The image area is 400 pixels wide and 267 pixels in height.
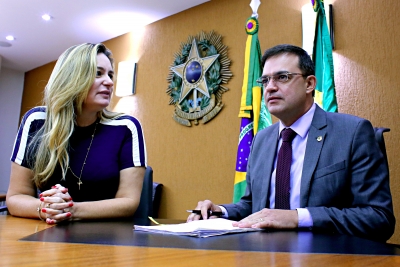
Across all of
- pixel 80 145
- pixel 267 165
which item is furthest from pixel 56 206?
pixel 267 165

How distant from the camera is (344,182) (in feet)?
4.32

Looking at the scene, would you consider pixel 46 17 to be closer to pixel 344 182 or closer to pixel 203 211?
pixel 203 211

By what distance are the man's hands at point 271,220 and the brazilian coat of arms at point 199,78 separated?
2.51 m

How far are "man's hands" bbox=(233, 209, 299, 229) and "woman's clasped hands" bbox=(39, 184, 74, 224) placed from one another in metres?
0.55

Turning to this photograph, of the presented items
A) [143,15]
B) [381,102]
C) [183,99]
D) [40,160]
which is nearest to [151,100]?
[183,99]

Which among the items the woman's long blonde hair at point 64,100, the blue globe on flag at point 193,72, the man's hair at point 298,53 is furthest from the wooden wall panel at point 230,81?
the woman's long blonde hair at point 64,100

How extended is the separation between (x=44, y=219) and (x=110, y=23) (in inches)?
146

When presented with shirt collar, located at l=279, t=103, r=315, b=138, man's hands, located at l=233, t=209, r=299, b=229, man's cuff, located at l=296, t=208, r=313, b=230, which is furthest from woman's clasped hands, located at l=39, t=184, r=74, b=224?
shirt collar, located at l=279, t=103, r=315, b=138

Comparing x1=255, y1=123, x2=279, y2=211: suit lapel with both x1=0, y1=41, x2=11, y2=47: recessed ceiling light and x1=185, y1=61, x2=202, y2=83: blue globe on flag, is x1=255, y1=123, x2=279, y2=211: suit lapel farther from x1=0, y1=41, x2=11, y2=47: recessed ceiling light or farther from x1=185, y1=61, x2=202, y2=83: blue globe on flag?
x1=0, y1=41, x2=11, y2=47: recessed ceiling light

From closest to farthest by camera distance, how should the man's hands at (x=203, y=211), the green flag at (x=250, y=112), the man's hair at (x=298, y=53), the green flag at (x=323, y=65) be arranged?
the man's hands at (x=203, y=211)
the man's hair at (x=298, y=53)
the green flag at (x=323, y=65)
the green flag at (x=250, y=112)

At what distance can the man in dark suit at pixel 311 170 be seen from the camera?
1.17 metres

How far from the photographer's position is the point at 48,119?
1604mm

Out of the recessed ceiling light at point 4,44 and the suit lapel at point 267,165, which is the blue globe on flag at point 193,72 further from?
the recessed ceiling light at point 4,44

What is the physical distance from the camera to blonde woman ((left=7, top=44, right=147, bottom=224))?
148cm
